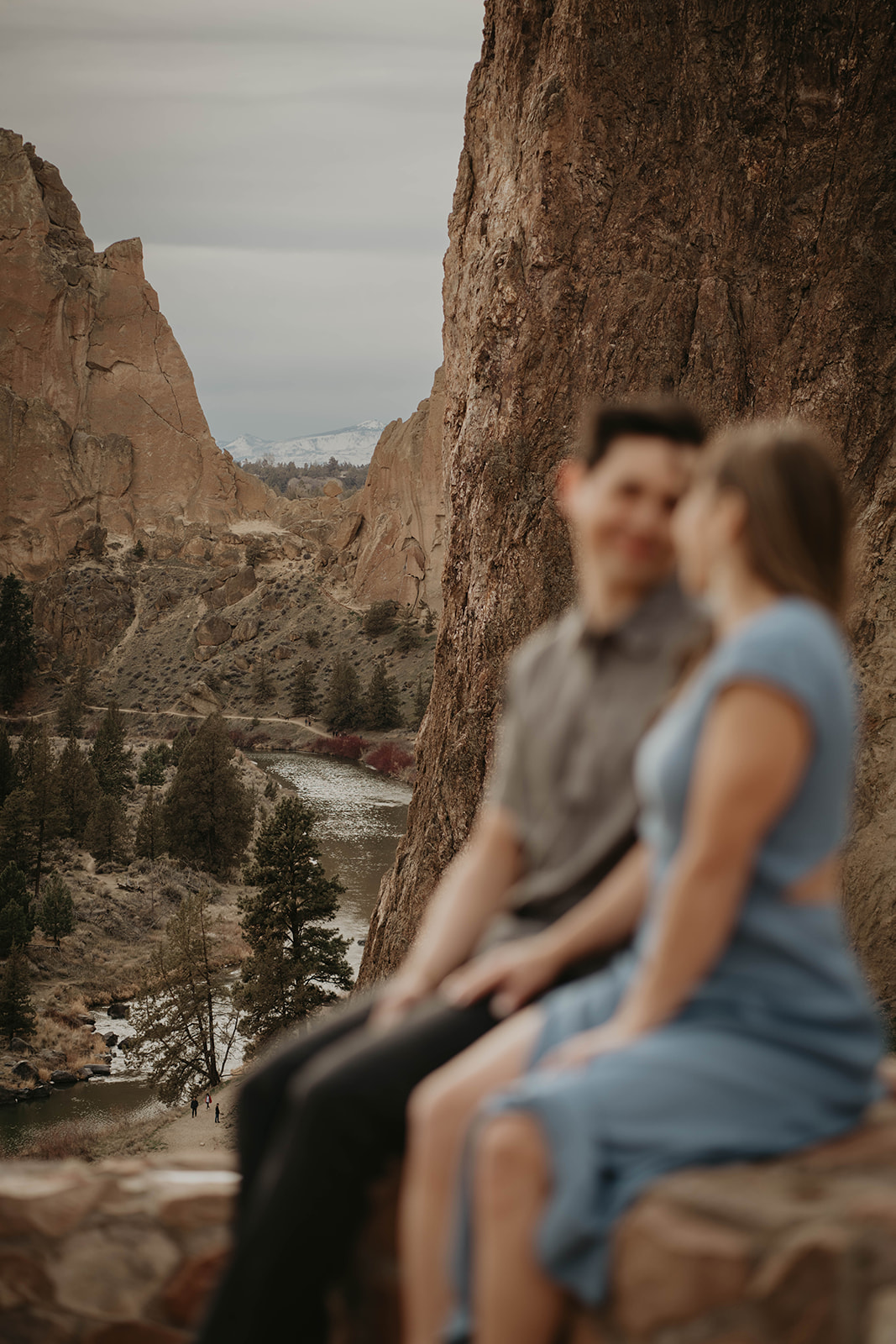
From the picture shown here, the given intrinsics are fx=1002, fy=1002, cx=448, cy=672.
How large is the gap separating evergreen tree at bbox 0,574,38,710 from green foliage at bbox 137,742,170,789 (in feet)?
73.2

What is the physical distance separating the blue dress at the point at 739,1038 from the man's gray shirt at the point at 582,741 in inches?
8.2

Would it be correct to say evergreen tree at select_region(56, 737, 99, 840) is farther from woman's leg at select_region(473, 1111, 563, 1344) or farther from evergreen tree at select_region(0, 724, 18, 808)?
woman's leg at select_region(473, 1111, 563, 1344)

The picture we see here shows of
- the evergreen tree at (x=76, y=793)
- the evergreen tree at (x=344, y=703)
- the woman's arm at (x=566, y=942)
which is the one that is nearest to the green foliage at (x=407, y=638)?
the evergreen tree at (x=344, y=703)

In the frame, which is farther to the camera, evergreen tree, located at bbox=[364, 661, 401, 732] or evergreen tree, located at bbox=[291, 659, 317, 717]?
evergreen tree, located at bbox=[291, 659, 317, 717]

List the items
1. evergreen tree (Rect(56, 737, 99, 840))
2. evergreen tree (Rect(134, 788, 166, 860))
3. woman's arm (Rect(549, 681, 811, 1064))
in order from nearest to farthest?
1. woman's arm (Rect(549, 681, 811, 1064))
2. evergreen tree (Rect(56, 737, 99, 840))
3. evergreen tree (Rect(134, 788, 166, 860))

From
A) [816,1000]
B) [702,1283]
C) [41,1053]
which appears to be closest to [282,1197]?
[702,1283]

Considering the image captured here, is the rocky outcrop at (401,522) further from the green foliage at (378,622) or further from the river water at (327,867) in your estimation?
the river water at (327,867)

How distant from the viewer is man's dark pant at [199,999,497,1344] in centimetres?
162

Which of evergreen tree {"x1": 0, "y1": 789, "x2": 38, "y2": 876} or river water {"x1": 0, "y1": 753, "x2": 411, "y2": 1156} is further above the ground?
evergreen tree {"x1": 0, "y1": 789, "x2": 38, "y2": 876}

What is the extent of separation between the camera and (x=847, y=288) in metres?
10.5

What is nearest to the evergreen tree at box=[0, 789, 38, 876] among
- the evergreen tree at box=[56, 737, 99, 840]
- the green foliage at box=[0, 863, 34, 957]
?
the green foliage at box=[0, 863, 34, 957]

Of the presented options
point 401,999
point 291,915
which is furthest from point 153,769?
point 401,999

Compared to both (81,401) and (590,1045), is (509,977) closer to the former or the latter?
(590,1045)

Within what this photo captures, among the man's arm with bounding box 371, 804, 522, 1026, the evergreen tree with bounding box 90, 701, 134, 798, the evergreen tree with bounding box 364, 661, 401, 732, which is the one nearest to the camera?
the man's arm with bounding box 371, 804, 522, 1026
